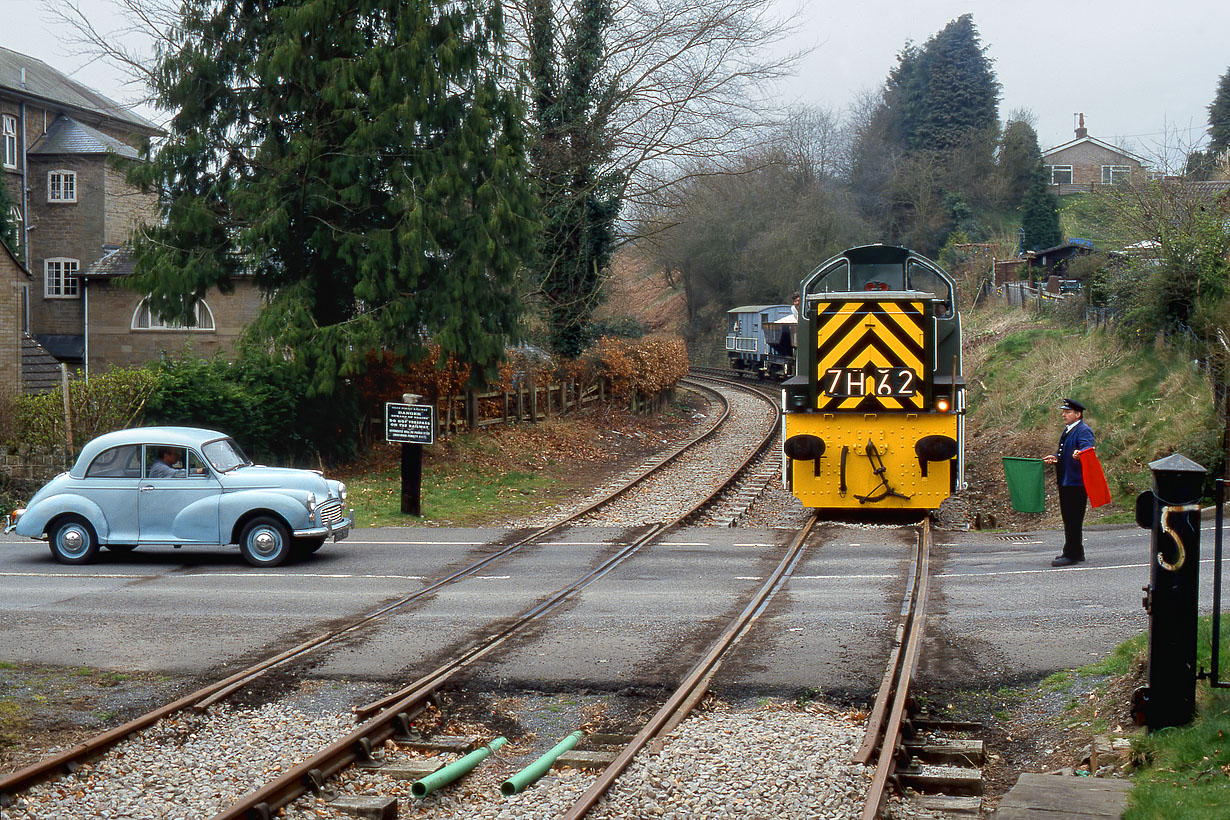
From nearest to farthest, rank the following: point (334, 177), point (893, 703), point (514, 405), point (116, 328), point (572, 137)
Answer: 1. point (893, 703)
2. point (334, 177)
3. point (514, 405)
4. point (572, 137)
5. point (116, 328)

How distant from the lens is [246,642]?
30.6 ft

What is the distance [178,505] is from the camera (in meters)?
13.3

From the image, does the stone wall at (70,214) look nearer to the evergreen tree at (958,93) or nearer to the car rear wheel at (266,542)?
the car rear wheel at (266,542)

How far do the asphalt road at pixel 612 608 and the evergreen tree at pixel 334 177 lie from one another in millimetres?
6834

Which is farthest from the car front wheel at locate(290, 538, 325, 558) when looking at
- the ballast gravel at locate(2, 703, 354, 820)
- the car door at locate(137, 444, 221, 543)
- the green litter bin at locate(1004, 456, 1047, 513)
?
the green litter bin at locate(1004, 456, 1047, 513)

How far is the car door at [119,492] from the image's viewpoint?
1330 cm

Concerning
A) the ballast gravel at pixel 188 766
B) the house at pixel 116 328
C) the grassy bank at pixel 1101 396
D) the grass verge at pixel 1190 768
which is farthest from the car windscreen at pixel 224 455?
the house at pixel 116 328

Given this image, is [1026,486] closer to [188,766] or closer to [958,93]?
[188,766]

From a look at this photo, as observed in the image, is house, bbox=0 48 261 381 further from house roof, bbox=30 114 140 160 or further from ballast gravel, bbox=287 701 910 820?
ballast gravel, bbox=287 701 910 820

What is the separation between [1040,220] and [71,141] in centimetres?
4668

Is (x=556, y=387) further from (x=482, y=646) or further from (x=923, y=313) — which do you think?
(x=482, y=646)

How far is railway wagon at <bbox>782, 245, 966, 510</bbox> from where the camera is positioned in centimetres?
1417

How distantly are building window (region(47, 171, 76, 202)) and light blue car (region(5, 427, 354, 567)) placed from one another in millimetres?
33647

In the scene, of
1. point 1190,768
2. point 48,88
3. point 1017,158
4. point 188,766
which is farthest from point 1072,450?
point 1017,158
